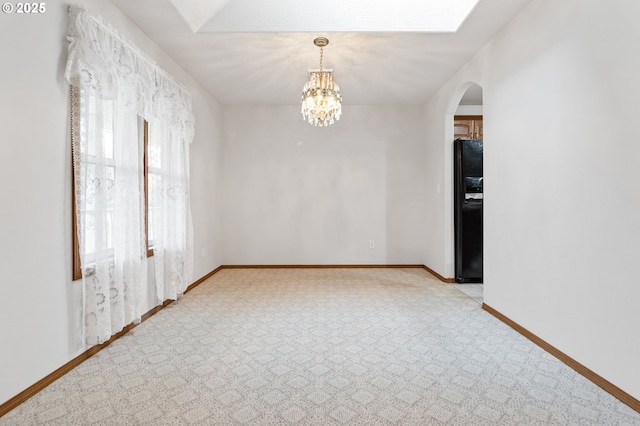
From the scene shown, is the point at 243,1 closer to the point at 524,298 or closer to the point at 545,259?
the point at 545,259

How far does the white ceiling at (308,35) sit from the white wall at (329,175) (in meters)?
1.41

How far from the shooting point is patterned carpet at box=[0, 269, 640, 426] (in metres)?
1.77

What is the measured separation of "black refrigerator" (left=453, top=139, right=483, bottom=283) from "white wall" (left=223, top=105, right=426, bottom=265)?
1.20 metres

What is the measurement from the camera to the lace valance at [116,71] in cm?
229

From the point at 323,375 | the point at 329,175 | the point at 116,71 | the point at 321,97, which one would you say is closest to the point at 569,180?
the point at 323,375

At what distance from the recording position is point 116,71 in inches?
104

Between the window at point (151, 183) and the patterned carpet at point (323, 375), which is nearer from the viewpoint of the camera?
the patterned carpet at point (323, 375)

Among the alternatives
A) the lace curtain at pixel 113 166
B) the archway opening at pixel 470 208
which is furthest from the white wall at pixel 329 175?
the lace curtain at pixel 113 166

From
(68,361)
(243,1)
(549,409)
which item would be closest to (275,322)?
(68,361)

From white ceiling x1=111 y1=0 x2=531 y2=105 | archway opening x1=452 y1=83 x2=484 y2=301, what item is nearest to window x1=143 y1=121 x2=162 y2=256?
white ceiling x1=111 y1=0 x2=531 y2=105

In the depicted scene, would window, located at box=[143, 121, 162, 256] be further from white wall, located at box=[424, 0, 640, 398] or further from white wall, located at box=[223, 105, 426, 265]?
white wall, located at box=[424, 0, 640, 398]

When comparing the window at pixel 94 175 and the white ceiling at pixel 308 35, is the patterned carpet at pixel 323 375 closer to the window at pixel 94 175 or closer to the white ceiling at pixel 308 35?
the window at pixel 94 175

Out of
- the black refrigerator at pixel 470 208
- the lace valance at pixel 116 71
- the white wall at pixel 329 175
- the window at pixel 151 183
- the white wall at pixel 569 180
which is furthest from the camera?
the white wall at pixel 329 175

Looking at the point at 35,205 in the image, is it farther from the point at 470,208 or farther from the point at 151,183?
the point at 470,208
